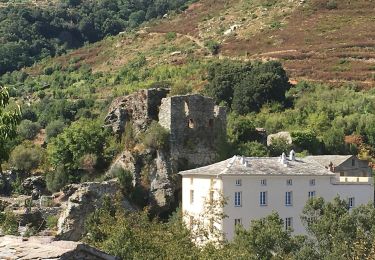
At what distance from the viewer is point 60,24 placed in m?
138

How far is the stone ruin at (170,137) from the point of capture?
44.1 metres

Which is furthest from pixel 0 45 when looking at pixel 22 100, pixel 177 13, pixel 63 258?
pixel 63 258

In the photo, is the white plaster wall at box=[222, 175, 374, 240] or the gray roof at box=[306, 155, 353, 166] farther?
the gray roof at box=[306, 155, 353, 166]

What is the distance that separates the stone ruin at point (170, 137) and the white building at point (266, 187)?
1.42 metres

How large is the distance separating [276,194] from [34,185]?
15.4 metres

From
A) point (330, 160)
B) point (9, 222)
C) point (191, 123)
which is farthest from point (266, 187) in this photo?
point (9, 222)

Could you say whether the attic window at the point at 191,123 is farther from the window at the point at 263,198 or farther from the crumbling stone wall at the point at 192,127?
the window at the point at 263,198

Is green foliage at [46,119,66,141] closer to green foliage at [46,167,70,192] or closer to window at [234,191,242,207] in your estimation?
green foliage at [46,167,70,192]

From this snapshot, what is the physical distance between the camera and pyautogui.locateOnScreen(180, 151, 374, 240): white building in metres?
41.3

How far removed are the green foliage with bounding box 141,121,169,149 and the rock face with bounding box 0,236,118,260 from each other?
32958 mm

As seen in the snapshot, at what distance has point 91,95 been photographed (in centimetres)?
7856

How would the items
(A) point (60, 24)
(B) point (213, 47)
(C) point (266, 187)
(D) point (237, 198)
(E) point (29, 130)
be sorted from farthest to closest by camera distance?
(A) point (60, 24) → (B) point (213, 47) → (E) point (29, 130) → (C) point (266, 187) → (D) point (237, 198)

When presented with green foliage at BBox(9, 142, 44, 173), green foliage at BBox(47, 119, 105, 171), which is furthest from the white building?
green foliage at BBox(9, 142, 44, 173)

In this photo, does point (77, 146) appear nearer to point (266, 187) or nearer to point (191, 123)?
point (191, 123)
